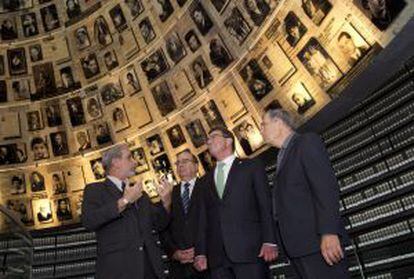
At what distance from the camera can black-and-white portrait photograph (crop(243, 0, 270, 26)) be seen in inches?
343

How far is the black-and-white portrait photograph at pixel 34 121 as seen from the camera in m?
12.6

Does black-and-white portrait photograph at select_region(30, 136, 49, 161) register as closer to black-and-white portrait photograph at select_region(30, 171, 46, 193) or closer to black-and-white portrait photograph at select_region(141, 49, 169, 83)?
black-and-white portrait photograph at select_region(30, 171, 46, 193)

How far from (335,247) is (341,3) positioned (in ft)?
14.9

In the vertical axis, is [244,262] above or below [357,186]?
below

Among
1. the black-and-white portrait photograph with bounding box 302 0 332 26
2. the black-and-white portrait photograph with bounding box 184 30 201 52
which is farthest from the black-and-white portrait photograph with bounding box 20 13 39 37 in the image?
the black-and-white portrait photograph with bounding box 302 0 332 26

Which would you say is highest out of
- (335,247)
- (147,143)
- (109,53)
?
(109,53)

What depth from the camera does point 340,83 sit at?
7.33m

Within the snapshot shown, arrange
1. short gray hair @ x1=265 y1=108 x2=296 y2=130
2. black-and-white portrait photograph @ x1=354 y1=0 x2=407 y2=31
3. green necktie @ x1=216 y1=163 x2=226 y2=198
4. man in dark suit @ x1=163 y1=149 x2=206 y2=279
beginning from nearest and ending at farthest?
short gray hair @ x1=265 y1=108 x2=296 y2=130 → green necktie @ x1=216 y1=163 x2=226 y2=198 → man in dark suit @ x1=163 y1=149 x2=206 y2=279 → black-and-white portrait photograph @ x1=354 y1=0 x2=407 y2=31

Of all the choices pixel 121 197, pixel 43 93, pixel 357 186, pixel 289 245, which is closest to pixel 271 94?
pixel 357 186

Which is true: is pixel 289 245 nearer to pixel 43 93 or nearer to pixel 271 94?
pixel 271 94

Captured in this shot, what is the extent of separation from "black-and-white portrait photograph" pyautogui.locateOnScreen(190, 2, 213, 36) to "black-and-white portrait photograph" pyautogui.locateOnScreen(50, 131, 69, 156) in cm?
450

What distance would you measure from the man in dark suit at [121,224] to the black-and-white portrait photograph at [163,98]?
240 inches

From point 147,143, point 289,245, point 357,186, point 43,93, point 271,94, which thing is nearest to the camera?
point 289,245

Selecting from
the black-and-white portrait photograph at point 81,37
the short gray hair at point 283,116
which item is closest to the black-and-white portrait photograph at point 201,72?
the black-and-white portrait photograph at point 81,37
